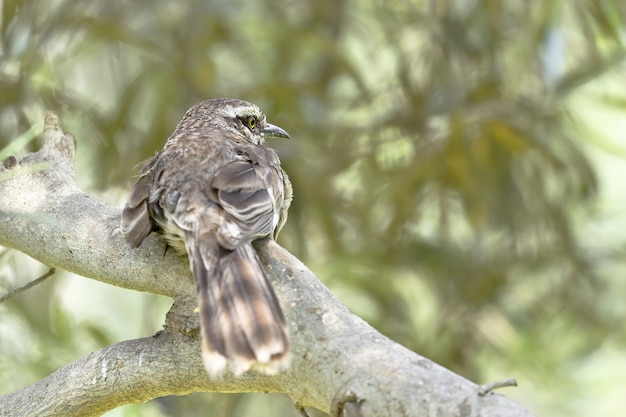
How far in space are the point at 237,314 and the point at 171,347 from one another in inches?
11.8

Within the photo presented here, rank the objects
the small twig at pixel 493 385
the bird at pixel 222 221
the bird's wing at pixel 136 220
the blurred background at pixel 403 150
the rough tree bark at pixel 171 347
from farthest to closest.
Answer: the blurred background at pixel 403 150
the bird's wing at pixel 136 220
the bird at pixel 222 221
the rough tree bark at pixel 171 347
the small twig at pixel 493 385

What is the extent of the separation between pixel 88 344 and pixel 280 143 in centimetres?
164

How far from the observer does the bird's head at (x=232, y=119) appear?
4.22 meters

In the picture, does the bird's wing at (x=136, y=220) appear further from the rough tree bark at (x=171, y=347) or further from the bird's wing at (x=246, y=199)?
the bird's wing at (x=246, y=199)

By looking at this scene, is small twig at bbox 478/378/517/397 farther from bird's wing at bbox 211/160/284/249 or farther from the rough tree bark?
bird's wing at bbox 211/160/284/249

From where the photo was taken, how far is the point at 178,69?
6.25 m

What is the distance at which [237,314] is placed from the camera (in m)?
2.64

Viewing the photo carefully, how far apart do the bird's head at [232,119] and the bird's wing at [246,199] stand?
26.0 inches

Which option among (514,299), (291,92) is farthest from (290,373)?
(514,299)

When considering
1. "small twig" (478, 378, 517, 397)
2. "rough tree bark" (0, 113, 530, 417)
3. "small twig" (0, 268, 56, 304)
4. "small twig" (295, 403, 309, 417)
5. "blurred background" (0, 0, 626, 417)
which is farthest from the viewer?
"blurred background" (0, 0, 626, 417)

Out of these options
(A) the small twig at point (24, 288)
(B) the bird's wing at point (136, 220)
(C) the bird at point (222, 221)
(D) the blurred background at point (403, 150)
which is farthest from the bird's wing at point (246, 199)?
(D) the blurred background at point (403, 150)

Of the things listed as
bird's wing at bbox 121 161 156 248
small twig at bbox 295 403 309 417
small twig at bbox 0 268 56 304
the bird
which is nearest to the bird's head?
the bird

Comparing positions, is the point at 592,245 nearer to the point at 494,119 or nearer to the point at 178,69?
the point at 494,119

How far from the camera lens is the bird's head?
4223mm
